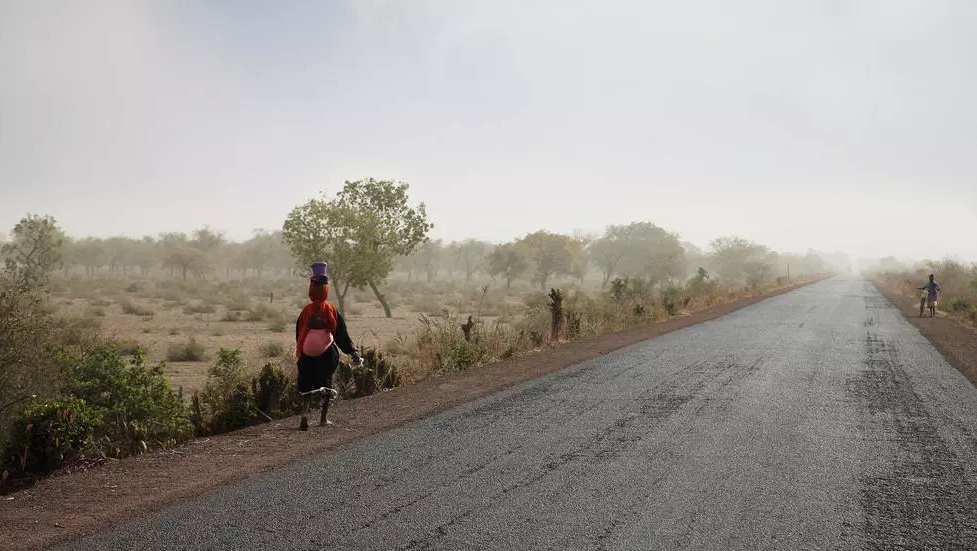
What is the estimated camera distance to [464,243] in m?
123

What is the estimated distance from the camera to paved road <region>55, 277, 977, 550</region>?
4.11 meters

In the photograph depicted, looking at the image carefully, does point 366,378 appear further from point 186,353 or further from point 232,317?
point 232,317

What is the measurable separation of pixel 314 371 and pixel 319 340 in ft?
1.39

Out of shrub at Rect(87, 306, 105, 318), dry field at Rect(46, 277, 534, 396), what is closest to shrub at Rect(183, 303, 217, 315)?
dry field at Rect(46, 277, 534, 396)

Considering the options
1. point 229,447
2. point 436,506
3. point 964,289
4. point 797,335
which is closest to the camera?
point 436,506

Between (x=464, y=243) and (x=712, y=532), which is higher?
(x=464, y=243)

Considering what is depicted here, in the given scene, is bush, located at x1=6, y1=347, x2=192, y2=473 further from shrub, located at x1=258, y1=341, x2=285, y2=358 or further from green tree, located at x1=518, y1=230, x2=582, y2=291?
green tree, located at x1=518, y1=230, x2=582, y2=291

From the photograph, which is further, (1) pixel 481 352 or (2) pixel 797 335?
(2) pixel 797 335

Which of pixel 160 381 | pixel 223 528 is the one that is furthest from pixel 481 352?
pixel 223 528

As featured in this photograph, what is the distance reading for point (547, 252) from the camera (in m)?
78.6

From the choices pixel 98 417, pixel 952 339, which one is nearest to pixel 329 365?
pixel 98 417

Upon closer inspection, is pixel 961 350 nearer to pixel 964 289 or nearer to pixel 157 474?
pixel 157 474

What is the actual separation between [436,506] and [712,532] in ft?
6.57

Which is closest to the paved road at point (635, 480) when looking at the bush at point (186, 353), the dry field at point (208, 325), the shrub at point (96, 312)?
the dry field at point (208, 325)
